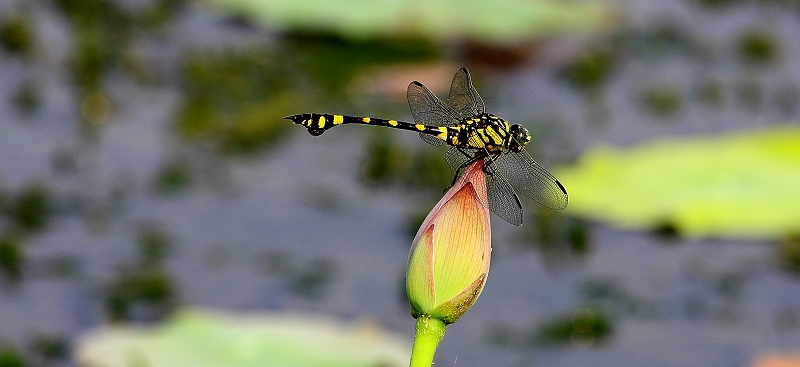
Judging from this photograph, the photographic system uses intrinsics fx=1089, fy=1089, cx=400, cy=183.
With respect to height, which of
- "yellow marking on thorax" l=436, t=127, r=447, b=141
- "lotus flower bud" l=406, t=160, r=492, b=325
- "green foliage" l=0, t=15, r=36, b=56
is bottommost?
"lotus flower bud" l=406, t=160, r=492, b=325

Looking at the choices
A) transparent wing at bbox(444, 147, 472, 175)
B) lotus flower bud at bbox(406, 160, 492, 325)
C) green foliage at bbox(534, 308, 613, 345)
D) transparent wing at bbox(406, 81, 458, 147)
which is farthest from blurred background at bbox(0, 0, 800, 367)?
lotus flower bud at bbox(406, 160, 492, 325)

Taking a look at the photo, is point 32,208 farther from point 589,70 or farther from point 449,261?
point 589,70

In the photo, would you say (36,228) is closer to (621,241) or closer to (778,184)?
(621,241)

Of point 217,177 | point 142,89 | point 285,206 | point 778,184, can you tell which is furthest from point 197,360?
point 142,89

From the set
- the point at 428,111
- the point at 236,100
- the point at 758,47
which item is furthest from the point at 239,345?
the point at 758,47

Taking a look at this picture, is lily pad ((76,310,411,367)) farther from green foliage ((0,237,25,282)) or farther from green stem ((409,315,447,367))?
green stem ((409,315,447,367))

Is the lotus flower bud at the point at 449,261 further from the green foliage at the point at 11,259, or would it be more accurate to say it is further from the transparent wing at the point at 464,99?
the green foliage at the point at 11,259
